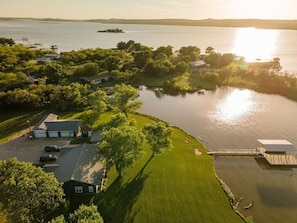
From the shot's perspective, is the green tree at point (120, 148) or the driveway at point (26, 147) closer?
the green tree at point (120, 148)

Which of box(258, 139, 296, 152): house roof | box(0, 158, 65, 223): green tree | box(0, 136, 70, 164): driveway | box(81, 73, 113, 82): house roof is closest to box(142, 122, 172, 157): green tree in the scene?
box(0, 158, 65, 223): green tree

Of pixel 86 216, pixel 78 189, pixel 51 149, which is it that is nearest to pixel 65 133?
pixel 51 149

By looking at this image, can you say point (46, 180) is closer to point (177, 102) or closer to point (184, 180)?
point (184, 180)

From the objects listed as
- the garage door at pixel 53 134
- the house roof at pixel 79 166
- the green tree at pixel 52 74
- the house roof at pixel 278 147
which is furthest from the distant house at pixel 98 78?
the house roof at pixel 278 147

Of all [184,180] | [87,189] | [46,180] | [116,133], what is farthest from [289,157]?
[46,180]

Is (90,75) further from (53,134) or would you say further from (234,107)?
(234,107)

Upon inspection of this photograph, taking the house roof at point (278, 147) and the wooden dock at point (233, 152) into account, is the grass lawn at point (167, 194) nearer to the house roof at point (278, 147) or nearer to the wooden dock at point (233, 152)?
the wooden dock at point (233, 152)

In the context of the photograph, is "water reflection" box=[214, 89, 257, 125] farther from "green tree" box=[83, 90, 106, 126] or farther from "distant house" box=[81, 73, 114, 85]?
"distant house" box=[81, 73, 114, 85]
